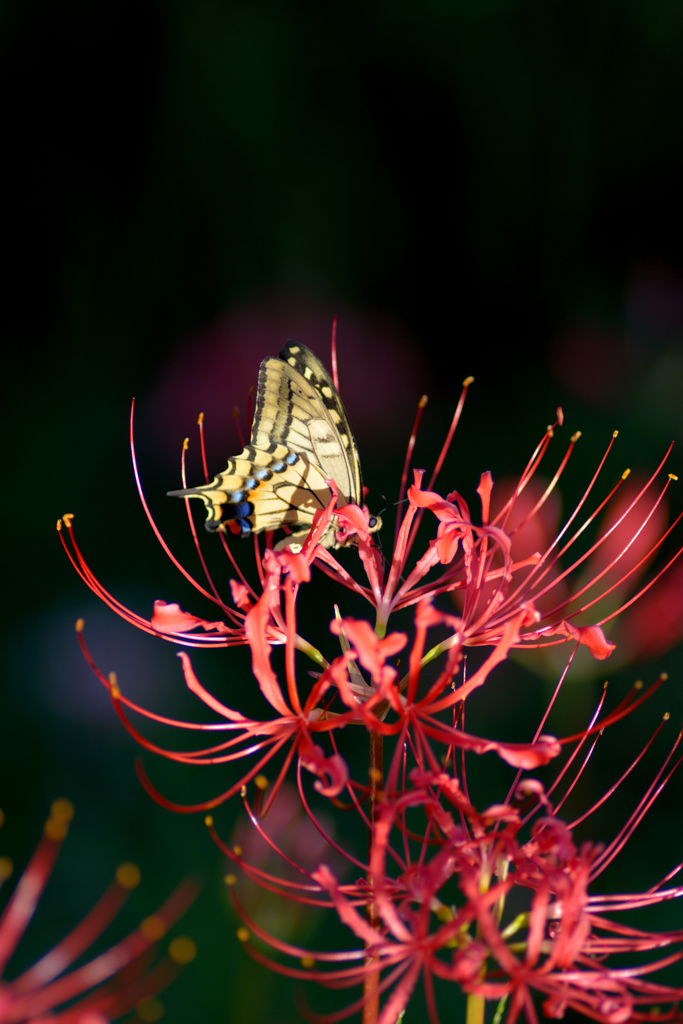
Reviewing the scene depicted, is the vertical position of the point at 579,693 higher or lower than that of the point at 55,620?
higher

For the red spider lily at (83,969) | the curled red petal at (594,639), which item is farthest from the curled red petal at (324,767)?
the curled red petal at (594,639)

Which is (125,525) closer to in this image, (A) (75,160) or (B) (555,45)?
(A) (75,160)

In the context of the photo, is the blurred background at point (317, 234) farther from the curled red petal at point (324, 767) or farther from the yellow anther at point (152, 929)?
the yellow anther at point (152, 929)

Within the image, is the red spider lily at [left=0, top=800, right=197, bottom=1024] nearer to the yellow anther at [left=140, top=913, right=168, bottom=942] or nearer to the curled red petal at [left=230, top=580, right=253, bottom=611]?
the yellow anther at [left=140, top=913, right=168, bottom=942]

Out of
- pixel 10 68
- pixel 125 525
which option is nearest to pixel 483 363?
pixel 125 525

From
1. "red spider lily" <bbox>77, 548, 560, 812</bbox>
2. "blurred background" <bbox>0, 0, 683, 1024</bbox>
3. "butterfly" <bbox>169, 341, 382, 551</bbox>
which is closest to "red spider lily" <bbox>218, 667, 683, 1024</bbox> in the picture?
"red spider lily" <bbox>77, 548, 560, 812</bbox>

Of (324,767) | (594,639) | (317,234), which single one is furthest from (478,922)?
(317,234)
